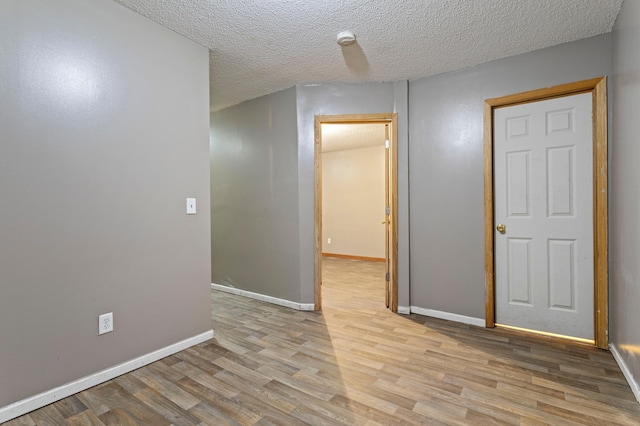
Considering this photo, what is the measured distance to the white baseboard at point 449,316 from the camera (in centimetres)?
290

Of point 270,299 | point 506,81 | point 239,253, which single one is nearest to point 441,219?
point 506,81

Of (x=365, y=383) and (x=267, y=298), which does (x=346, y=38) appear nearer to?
(x=365, y=383)

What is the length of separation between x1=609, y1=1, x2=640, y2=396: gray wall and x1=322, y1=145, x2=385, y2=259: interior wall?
14.9ft

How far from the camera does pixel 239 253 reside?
3.97 m

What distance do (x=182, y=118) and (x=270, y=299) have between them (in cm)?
214

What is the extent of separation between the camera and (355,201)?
7258 mm

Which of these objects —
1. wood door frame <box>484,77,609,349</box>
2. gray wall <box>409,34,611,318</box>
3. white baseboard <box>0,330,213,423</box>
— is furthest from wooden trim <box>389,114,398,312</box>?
white baseboard <box>0,330,213,423</box>

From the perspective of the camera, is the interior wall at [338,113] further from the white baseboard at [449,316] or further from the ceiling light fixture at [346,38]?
the ceiling light fixture at [346,38]

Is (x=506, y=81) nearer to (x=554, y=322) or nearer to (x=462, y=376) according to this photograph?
(x=554, y=322)

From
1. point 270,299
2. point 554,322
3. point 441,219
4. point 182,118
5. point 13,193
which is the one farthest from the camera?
point 270,299

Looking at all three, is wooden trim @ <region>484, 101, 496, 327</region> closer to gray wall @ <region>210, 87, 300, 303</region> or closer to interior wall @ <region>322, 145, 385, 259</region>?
Result: gray wall @ <region>210, 87, 300, 303</region>

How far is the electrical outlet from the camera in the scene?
1948 mm

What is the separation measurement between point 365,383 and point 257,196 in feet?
7.86

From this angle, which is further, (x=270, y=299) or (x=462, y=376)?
(x=270, y=299)
